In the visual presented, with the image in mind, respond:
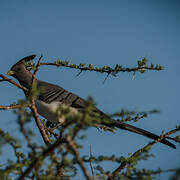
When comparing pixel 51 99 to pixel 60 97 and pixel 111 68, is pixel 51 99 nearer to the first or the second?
pixel 60 97

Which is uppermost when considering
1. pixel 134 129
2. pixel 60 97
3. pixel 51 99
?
pixel 60 97

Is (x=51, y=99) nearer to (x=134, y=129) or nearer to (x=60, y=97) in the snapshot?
(x=60, y=97)

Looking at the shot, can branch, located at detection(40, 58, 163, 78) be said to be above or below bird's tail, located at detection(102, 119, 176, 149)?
above

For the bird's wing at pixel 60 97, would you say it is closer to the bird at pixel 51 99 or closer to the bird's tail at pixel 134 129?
the bird at pixel 51 99

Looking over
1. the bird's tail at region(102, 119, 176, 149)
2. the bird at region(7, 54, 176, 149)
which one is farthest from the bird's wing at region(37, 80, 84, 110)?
the bird's tail at region(102, 119, 176, 149)

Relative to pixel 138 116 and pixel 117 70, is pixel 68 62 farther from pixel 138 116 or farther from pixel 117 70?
pixel 138 116

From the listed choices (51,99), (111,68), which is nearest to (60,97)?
(51,99)

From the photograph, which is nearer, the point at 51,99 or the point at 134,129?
the point at 134,129

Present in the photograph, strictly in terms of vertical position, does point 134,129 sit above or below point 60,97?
below

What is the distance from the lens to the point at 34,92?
1897mm

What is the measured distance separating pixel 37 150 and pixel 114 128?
7.26 ft

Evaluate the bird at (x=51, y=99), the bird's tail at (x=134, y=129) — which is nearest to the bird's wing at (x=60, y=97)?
the bird at (x=51, y=99)

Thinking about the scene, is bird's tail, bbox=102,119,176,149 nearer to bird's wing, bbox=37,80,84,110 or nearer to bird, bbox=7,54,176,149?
bird, bbox=7,54,176,149

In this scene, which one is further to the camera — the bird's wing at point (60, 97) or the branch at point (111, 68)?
the bird's wing at point (60, 97)
